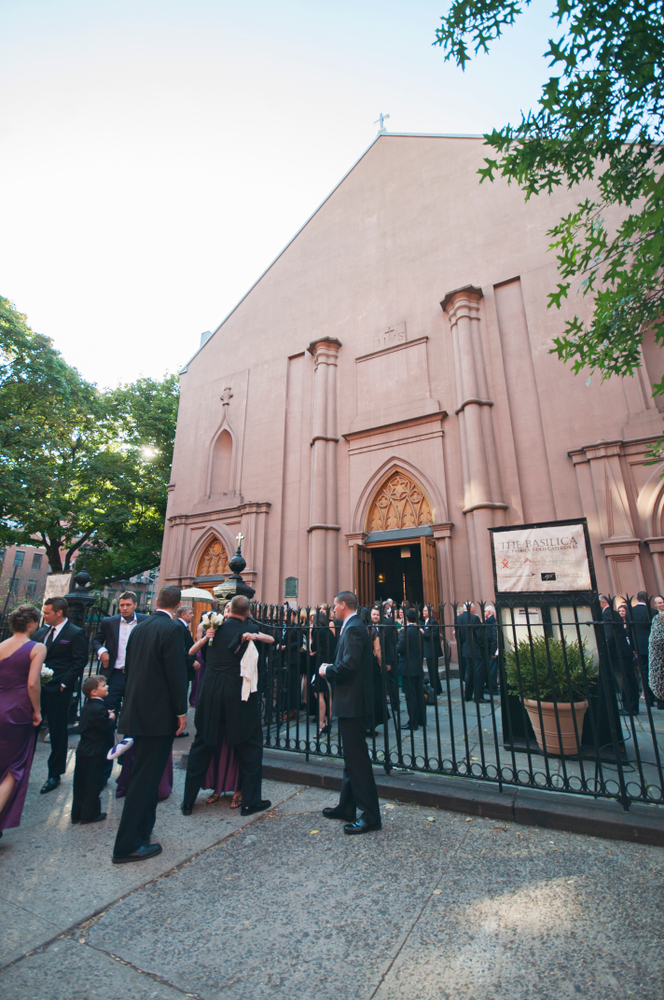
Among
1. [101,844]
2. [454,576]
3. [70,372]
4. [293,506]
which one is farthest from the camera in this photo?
[70,372]

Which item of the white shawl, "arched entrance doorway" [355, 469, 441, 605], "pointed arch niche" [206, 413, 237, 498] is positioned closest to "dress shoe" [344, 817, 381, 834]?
the white shawl

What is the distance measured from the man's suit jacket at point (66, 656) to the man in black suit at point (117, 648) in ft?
0.79

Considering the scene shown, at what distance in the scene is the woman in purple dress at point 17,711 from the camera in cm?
374

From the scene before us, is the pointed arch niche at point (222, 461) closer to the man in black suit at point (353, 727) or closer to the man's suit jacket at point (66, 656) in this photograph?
the man's suit jacket at point (66, 656)

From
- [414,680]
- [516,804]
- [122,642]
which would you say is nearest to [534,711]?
[516,804]

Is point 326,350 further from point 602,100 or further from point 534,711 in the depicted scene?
point 534,711

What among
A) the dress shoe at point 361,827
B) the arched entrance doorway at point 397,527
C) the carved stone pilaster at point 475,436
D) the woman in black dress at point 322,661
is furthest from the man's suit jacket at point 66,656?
the carved stone pilaster at point 475,436

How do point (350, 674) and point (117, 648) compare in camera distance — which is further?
point (117, 648)

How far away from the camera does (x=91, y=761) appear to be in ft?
13.8

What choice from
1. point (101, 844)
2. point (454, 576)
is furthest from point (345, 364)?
point (101, 844)

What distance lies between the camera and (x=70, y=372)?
2192cm

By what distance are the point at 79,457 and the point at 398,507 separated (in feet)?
59.3

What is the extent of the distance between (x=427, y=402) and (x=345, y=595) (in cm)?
1135

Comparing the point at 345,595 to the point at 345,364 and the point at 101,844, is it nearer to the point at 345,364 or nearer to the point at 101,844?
the point at 101,844
